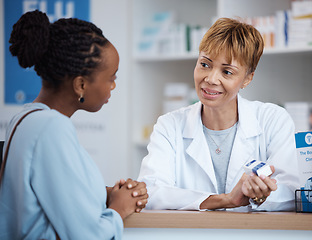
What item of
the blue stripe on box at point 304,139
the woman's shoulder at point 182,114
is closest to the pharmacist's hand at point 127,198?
the blue stripe on box at point 304,139

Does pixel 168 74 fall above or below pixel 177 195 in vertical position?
above

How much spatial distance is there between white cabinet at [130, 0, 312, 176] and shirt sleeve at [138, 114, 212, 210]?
4.23 feet

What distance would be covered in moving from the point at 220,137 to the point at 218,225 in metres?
0.68

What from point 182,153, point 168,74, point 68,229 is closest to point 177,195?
point 182,153

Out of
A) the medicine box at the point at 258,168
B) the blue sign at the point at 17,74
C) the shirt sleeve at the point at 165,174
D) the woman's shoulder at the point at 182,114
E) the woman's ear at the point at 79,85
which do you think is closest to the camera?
the woman's ear at the point at 79,85

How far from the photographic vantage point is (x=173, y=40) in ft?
11.1

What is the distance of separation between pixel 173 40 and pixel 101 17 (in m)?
0.68

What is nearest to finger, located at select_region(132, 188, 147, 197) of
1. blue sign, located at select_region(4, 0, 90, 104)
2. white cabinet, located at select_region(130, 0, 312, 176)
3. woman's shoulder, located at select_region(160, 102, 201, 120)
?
woman's shoulder, located at select_region(160, 102, 201, 120)

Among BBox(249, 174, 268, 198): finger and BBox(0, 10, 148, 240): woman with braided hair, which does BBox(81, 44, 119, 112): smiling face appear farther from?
BBox(249, 174, 268, 198): finger

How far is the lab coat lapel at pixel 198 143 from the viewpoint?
6.10 feet

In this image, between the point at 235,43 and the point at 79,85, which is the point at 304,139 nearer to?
the point at 235,43

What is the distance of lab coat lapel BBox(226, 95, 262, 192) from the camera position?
1843 millimetres

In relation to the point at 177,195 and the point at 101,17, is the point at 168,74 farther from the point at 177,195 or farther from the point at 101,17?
the point at 177,195

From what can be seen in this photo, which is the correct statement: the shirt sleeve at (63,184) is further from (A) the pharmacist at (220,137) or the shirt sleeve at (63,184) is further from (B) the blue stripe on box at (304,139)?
(B) the blue stripe on box at (304,139)
